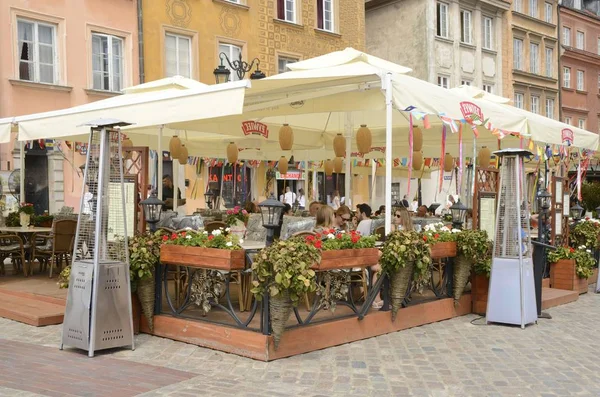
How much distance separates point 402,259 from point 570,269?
15.5 feet

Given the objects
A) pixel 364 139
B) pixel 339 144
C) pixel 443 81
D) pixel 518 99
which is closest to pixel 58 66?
pixel 339 144

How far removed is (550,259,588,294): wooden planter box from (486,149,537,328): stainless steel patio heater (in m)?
2.83

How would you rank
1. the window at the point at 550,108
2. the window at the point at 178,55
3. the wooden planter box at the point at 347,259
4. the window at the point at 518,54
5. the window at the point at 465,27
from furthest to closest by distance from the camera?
the window at the point at 550,108, the window at the point at 518,54, the window at the point at 465,27, the window at the point at 178,55, the wooden planter box at the point at 347,259

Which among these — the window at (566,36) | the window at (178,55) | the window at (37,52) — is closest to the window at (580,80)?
the window at (566,36)

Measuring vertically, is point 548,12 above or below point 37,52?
above

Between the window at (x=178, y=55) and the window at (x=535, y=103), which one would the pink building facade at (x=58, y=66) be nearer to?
the window at (x=178, y=55)

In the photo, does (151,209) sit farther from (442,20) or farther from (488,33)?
(488,33)

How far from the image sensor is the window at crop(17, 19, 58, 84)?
17.1m

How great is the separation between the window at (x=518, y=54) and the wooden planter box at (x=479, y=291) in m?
29.8

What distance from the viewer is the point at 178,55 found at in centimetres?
2095

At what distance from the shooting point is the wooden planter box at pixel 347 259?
646cm

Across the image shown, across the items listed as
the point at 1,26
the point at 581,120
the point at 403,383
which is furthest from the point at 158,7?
the point at 581,120

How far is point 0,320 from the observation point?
813cm

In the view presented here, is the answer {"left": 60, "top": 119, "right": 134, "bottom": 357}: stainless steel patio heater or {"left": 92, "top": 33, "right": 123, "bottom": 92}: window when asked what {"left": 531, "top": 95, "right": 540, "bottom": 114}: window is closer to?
{"left": 92, "top": 33, "right": 123, "bottom": 92}: window
